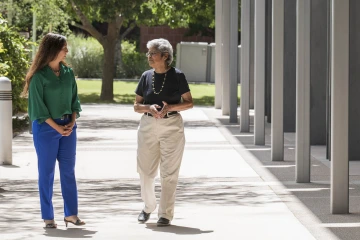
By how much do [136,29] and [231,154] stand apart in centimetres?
4924

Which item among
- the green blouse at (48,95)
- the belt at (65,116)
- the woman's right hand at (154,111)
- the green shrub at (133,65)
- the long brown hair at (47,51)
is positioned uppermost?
the long brown hair at (47,51)

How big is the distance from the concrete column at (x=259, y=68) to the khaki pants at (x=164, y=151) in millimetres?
8299

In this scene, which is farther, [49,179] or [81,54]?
[81,54]

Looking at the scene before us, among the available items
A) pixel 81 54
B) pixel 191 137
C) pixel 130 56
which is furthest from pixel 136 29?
pixel 191 137

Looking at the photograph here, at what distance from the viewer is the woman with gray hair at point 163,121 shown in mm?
9789

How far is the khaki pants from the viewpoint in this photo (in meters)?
9.84

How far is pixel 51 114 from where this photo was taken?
956cm

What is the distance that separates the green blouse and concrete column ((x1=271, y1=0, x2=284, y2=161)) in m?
6.31

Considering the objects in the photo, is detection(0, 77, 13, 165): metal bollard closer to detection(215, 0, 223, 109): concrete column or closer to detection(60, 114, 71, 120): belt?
detection(60, 114, 71, 120): belt

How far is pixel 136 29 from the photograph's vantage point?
216ft

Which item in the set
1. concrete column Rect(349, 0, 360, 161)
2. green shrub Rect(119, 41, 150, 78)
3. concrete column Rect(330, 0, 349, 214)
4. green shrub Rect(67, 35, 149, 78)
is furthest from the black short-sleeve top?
green shrub Rect(119, 41, 150, 78)

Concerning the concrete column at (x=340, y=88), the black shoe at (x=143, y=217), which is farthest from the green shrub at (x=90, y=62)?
the black shoe at (x=143, y=217)

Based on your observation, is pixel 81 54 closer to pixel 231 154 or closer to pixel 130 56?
pixel 130 56

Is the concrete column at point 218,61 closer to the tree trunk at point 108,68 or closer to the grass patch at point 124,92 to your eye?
the grass patch at point 124,92
